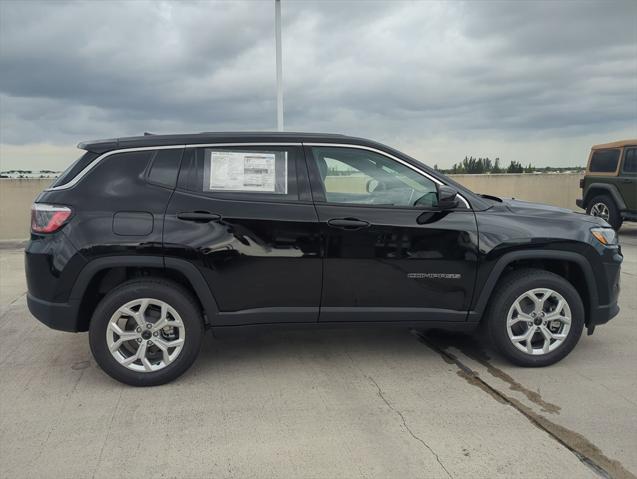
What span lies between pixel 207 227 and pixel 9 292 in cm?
444

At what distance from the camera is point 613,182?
37.6 feet

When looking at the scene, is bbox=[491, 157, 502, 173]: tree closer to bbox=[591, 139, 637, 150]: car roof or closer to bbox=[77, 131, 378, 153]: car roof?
bbox=[591, 139, 637, 150]: car roof

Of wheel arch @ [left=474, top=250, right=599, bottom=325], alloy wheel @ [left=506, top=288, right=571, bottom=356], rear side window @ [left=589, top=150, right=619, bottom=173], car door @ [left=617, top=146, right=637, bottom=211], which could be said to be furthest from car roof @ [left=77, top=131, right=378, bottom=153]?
rear side window @ [left=589, top=150, right=619, bottom=173]

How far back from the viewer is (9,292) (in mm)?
6562

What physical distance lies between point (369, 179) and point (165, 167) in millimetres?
1514

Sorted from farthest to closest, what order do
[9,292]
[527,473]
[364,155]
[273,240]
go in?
[9,292]
[364,155]
[273,240]
[527,473]

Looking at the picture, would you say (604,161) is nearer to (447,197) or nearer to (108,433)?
(447,197)

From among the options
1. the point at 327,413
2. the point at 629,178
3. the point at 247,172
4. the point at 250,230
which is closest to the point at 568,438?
the point at 327,413

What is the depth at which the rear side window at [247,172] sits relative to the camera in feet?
12.1

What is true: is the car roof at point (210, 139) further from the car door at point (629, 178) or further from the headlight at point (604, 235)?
the car door at point (629, 178)

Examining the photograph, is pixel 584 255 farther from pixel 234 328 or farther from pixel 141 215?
pixel 141 215

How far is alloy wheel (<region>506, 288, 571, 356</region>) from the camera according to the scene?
3.88 meters

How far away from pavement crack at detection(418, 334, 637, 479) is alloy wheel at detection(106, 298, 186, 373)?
2140 mm

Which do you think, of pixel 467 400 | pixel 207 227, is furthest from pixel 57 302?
pixel 467 400
